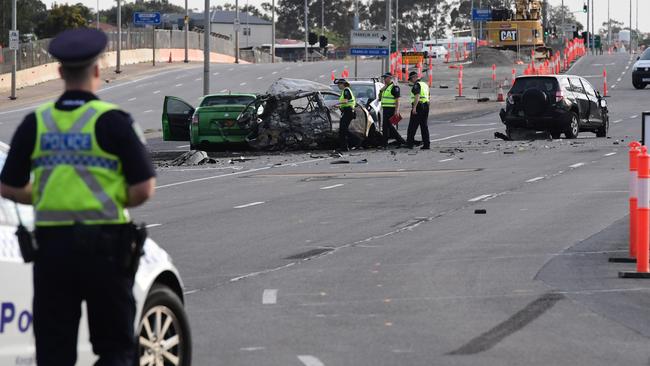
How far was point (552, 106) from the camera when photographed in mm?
35375

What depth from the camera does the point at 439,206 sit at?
1986 centimetres

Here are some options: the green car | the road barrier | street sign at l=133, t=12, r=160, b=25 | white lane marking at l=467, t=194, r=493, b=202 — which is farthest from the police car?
street sign at l=133, t=12, r=160, b=25

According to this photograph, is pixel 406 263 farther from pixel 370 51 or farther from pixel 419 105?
pixel 370 51

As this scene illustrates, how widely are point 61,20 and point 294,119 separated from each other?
85871 millimetres

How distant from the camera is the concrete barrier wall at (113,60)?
75.3 meters

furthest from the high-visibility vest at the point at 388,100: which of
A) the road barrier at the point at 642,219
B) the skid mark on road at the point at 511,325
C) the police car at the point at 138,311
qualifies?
the police car at the point at 138,311

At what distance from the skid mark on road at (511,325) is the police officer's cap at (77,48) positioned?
13.7 ft

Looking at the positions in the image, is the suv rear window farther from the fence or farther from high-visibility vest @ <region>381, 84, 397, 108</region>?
the fence

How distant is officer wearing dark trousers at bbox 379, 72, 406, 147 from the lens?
33.1 metres

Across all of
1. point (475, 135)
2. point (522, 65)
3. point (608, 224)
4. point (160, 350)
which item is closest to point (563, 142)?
point (475, 135)

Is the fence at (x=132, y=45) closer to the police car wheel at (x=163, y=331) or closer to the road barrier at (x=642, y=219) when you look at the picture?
the road barrier at (x=642, y=219)

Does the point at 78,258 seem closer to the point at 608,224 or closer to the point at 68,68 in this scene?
the point at 68,68

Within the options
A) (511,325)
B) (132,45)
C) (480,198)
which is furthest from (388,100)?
(132,45)

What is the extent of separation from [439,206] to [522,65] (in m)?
72.5
